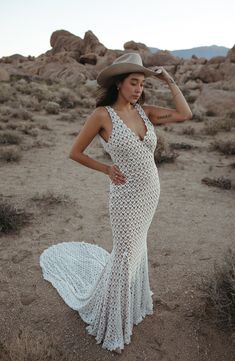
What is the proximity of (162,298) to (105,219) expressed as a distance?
6.58 ft

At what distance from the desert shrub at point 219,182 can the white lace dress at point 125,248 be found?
3.89 m

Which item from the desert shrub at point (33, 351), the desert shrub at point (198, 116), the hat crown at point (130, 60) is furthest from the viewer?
the desert shrub at point (198, 116)

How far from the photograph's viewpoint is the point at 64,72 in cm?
3547

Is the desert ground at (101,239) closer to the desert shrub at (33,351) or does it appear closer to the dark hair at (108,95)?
the desert shrub at (33,351)

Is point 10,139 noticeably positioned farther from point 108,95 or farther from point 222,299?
point 222,299

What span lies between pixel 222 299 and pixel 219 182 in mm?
3995

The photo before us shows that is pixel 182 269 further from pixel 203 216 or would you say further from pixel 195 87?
pixel 195 87

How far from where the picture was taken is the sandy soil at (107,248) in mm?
3164

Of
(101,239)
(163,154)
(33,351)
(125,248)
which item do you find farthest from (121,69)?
(163,154)

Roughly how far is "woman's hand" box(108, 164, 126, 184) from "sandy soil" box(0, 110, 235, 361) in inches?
47.8

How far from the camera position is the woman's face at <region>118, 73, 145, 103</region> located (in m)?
2.71

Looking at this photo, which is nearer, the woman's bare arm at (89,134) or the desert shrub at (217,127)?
the woman's bare arm at (89,134)

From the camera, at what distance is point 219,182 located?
705cm

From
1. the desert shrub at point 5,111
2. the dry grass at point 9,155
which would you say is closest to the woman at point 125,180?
the dry grass at point 9,155
